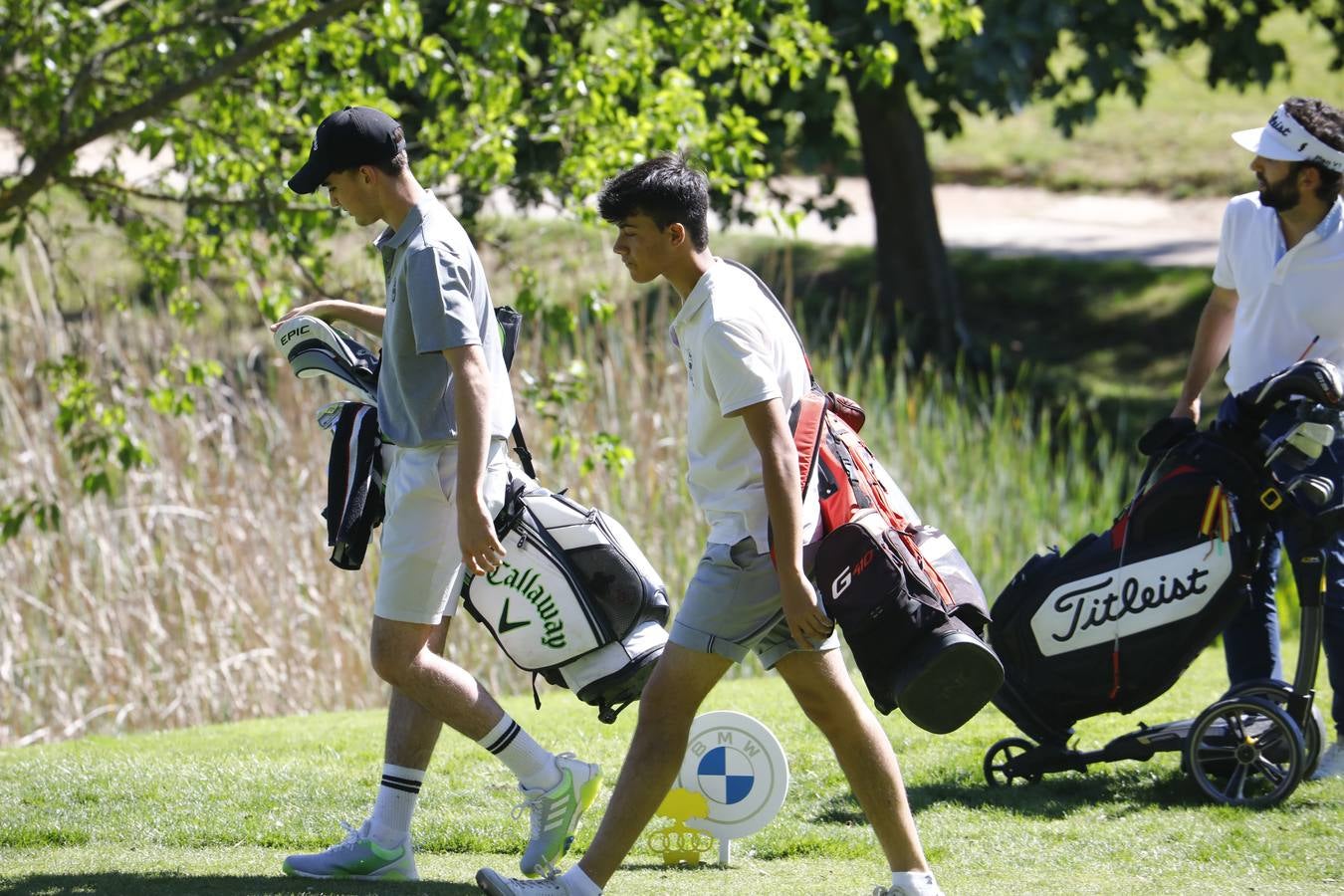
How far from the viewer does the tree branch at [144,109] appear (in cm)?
703

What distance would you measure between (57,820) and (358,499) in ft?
5.10

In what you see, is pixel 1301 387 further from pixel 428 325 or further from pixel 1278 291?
pixel 428 325

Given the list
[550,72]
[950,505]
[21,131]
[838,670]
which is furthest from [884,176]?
[838,670]

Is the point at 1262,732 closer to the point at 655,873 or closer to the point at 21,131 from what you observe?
the point at 655,873

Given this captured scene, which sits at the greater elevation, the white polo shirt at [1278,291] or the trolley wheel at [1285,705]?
the white polo shirt at [1278,291]

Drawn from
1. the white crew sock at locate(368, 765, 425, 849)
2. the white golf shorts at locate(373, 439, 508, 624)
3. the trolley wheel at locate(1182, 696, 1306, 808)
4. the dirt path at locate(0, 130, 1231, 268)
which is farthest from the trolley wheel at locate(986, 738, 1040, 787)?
the dirt path at locate(0, 130, 1231, 268)

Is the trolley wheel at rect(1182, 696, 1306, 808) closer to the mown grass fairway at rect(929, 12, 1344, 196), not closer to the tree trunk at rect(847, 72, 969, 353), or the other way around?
the tree trunk at rect(847, 72, 969, 353)

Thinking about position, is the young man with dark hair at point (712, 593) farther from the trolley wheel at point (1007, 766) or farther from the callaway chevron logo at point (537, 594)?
the trolley wheel at point (1007, 766)

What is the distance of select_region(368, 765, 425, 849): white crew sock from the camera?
4.54 m

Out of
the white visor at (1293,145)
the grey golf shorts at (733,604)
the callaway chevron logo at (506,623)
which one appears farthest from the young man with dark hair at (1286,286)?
the callaway chevron logo at (506,623)

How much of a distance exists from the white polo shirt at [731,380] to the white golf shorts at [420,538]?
2.05 feet

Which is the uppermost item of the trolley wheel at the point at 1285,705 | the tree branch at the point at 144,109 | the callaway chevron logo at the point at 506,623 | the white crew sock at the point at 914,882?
the tree branch at the point at 144,109

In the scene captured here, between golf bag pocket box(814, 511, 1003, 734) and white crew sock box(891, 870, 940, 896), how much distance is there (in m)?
0.36

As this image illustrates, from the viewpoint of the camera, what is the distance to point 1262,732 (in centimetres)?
516
